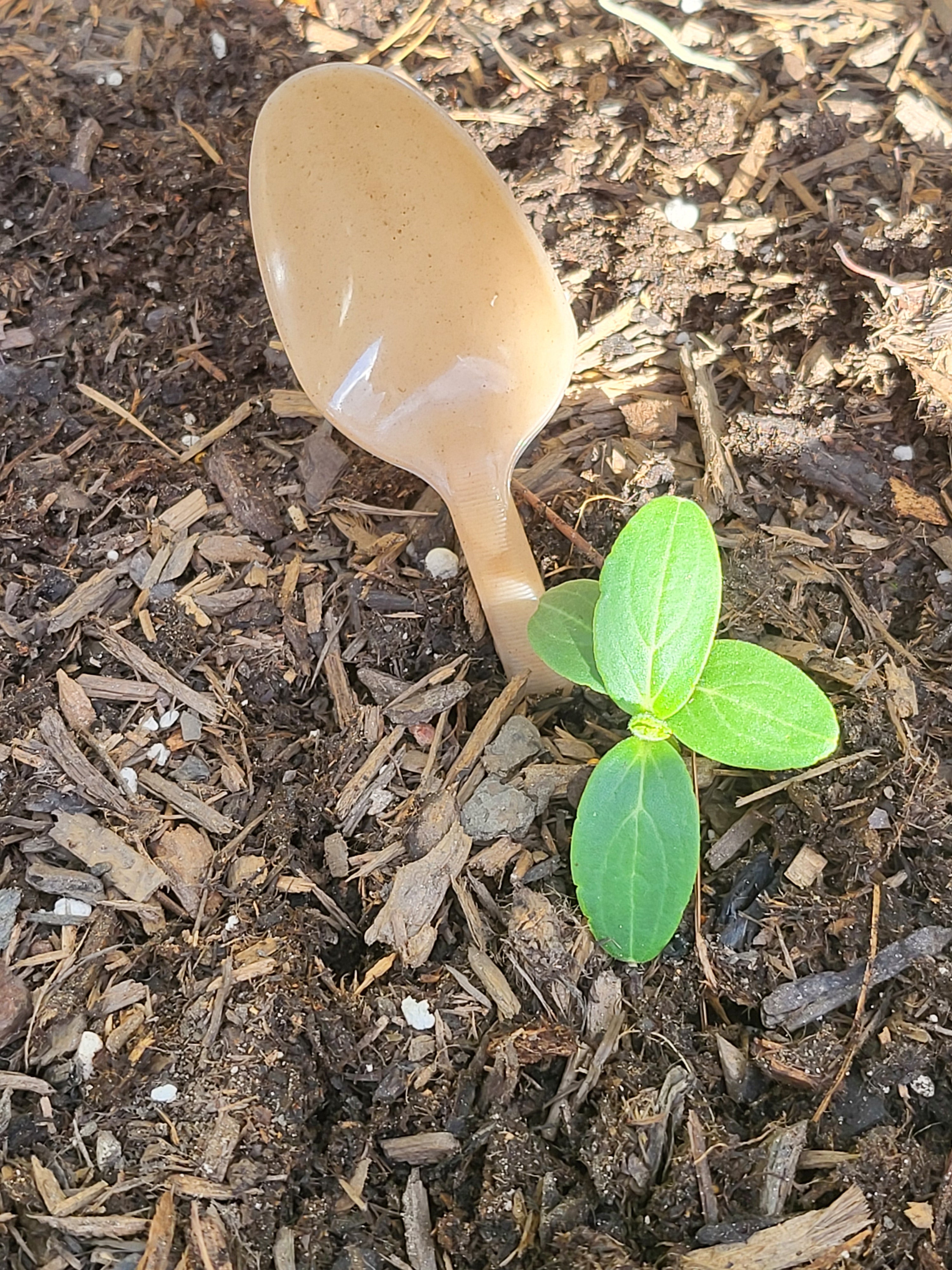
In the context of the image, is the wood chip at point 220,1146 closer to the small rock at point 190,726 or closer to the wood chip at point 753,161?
the small rock at point 190,726

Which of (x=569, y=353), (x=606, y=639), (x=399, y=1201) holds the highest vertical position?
(x=569, y=353)

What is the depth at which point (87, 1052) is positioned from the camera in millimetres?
894

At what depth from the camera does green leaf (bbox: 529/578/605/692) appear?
932 mm

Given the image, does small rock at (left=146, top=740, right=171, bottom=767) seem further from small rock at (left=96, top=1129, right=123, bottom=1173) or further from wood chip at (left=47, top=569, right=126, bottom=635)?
small rock at (left=96, top=1129, right=123, bottom=1173)

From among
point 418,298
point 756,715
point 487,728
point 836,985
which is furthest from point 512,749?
point 418,298

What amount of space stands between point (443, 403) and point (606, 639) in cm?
32

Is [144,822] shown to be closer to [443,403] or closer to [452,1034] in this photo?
[452,1034]

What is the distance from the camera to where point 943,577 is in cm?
105

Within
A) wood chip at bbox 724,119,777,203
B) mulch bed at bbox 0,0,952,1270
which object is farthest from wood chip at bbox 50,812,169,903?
wood chip at bbox 724,119,777,203

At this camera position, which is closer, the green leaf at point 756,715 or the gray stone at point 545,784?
the green leaf at point 756,715

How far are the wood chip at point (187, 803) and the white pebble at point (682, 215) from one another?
854 mm

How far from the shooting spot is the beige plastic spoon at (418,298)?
992 millimetres

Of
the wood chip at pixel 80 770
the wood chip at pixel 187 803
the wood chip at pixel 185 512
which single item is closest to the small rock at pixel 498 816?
the wood chip at pixel 187 803

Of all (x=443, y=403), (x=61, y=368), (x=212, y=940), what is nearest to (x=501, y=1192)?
(x=212, y=940)
